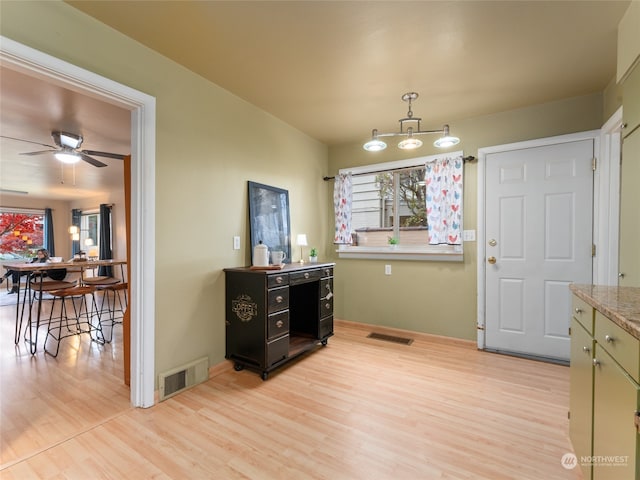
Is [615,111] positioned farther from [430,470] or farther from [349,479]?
[349,479]

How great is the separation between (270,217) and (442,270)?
2.08 meters

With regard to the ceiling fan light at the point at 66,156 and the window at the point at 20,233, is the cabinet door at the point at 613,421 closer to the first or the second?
the ceiling fan light at the point at 66,156

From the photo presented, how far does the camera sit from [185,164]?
7.69 ft

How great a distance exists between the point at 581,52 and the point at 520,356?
2702 millimetres

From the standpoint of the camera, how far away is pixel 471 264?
328cm

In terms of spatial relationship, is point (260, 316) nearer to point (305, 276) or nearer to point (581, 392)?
point (305, 276)

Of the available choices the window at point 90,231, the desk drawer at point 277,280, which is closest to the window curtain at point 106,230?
the window at point 90,231

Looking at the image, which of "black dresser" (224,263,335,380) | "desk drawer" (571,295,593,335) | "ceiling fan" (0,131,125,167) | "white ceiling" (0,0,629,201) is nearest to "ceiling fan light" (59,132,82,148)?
"ceiling fan" (0,131,125,167)

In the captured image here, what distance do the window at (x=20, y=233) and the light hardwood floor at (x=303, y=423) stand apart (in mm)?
7269

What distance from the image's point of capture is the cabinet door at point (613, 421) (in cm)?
90

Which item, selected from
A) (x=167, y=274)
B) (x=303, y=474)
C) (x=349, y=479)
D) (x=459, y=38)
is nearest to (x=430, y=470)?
(x=349, y=479)

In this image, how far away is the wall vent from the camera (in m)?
2.15

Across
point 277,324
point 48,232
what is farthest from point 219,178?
point 48,232

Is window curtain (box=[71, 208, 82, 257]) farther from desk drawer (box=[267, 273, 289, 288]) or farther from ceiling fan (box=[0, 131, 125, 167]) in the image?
desk drawer (box=[267, 273, 289, 288])
